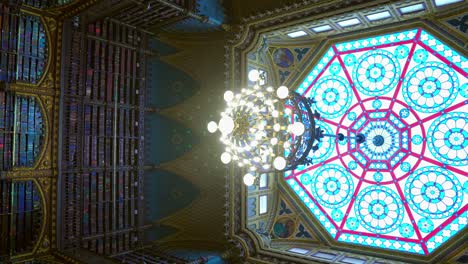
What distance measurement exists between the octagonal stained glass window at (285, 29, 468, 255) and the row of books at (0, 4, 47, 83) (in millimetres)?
8305

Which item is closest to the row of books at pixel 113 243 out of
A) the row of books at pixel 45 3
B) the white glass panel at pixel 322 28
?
the row of books at pixel 45 3

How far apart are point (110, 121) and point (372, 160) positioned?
8.48 m

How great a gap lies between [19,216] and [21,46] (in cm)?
439

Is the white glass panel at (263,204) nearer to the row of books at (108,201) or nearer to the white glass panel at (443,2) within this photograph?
the row of books at (108,201)

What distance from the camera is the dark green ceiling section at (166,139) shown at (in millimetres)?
12633

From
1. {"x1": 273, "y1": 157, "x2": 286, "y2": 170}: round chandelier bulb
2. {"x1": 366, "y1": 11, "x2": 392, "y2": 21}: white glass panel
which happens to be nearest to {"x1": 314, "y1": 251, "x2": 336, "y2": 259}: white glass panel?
{"x1": 273, "y1": 157, "x2": 286, "y2": 170}: round chandelier bulb

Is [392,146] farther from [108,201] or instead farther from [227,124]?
[108,201]

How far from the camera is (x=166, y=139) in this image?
12.8 meters

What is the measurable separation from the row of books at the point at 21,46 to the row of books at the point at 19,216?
9.11ft

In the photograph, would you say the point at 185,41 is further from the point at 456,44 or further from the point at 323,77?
the point at 456,44

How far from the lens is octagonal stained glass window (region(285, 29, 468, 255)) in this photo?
1042 centimetres

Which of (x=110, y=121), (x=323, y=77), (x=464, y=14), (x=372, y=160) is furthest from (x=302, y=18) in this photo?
(x=110, y=121)

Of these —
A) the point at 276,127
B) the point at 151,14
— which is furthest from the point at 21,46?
the point at 276,127

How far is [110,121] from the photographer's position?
37.6 feet
